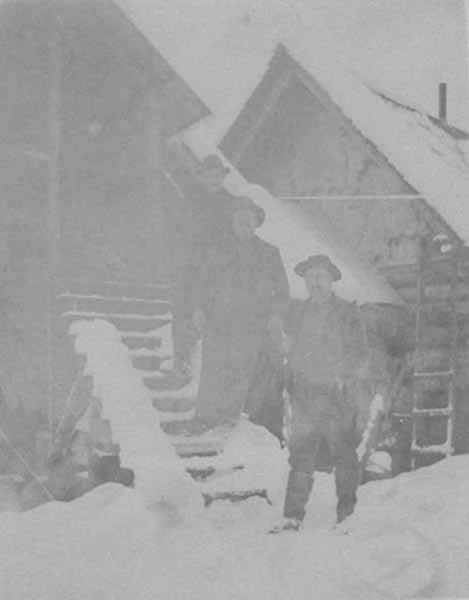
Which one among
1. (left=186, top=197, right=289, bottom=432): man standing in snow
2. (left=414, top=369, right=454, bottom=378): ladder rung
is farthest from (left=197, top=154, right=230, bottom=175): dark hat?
(left=414, top=369, right=454, bottom=378): ladder rung

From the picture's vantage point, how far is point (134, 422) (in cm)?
365

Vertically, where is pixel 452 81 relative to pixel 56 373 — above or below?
above

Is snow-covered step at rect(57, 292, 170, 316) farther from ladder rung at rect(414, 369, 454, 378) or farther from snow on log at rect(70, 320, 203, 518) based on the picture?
ladder rung at rect(414, 369, 454, 378)

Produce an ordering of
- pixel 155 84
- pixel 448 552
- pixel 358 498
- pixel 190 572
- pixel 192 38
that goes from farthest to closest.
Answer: pixel 155 84 → pixel 192 38 → pixel 358 498 → pixel 448 552 → pixel 190 572

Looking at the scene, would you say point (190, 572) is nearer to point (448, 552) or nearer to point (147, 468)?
point (147, 468)

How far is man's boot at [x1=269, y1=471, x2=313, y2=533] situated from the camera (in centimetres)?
338

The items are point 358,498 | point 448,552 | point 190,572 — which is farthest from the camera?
point 358,498

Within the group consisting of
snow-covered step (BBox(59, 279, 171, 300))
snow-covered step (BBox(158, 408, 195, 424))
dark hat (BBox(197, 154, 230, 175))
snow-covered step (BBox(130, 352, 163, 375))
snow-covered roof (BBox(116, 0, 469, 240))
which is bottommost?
snow-covered step (BBox(158, 408, 195, 424))

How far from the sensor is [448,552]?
10.5ft

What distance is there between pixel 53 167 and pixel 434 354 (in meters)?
2.35

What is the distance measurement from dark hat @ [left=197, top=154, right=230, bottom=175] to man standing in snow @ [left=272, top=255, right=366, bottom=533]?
1.20 meters

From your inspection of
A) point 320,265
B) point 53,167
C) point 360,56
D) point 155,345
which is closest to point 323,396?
point 320,265

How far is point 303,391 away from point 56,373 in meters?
1.33

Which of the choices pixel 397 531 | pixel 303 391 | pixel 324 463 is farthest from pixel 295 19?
pixel 397 531
